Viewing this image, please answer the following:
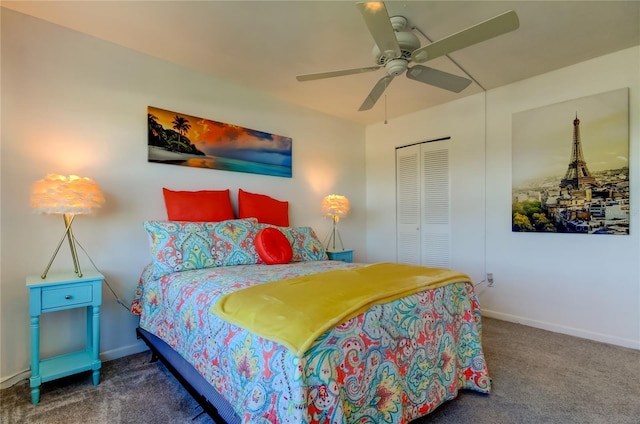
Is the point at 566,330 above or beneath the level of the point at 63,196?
beneath

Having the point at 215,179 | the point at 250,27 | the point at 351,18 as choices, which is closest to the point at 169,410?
the point at 215,179

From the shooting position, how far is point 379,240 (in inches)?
179

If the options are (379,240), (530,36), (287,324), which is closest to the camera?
(287,324)

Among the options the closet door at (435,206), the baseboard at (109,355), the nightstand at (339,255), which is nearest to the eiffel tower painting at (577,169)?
the closet door at (435,206)

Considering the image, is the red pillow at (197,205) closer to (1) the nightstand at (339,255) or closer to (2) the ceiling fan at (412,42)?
(1) the nightstand at (339,255)

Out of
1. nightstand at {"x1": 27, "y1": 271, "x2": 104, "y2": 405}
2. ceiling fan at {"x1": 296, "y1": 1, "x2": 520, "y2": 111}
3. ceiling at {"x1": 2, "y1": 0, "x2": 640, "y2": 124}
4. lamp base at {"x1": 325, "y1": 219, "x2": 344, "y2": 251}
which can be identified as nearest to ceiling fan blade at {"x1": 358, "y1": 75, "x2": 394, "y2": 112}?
ceiling fan at {"x1": 296, "y1": 1, "x2": 520, "y2": 111}

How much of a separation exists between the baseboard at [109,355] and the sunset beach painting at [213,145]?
1.61 meters

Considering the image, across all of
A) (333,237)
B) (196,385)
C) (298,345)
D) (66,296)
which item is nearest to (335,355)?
(298,345)

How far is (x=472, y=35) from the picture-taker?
5.36 feet

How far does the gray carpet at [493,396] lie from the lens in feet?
5.57

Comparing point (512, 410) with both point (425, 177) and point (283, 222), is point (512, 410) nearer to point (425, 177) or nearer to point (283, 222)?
point (283, 222)

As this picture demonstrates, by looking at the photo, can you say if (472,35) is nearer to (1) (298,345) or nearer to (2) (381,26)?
(2) (381,26)

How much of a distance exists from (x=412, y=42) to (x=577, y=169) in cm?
222

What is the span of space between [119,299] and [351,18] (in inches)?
113
